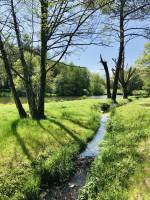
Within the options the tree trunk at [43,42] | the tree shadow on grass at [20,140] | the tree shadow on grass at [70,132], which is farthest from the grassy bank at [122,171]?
the tree trunk at [43,42]

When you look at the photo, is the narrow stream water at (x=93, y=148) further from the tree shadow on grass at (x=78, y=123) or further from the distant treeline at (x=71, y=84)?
the distant treeline at (x=71, y=84)

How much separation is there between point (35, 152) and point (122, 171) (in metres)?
4.33

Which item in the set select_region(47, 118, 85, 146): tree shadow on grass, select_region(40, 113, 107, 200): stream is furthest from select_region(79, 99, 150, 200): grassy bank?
select_region(47, 118, 85, 146): tree shadow on grass

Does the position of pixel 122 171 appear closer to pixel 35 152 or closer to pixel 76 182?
pixel 76 182

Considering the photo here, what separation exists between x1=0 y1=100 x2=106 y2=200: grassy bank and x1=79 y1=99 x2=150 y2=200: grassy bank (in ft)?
4.35

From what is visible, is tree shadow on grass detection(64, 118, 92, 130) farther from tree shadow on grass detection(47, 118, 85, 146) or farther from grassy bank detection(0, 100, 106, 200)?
tree shadow on grass detection(47, 118, 85, 146)

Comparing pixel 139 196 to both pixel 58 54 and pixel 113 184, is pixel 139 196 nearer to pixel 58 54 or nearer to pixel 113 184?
pixel 113 184

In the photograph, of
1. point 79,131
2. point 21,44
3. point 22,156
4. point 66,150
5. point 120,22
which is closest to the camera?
point 22,156

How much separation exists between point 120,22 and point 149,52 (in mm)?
31158

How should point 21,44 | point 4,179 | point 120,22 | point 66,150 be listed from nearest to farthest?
point 4,179
point 66,150
point 21,44
point 120,22

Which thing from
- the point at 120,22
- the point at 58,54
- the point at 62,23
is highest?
the point at 120,22

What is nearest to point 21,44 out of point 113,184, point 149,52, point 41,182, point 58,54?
point 58,54

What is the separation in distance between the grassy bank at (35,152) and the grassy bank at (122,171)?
1.33 metres

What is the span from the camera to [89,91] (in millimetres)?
133875
